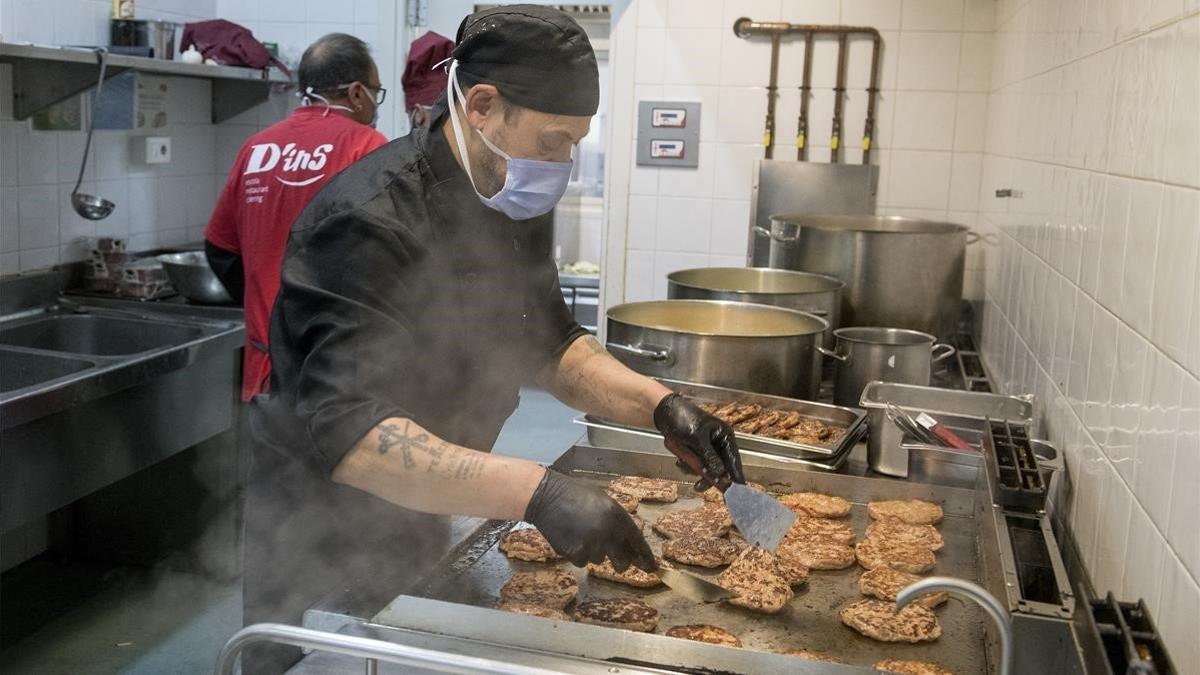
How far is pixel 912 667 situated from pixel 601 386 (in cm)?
82

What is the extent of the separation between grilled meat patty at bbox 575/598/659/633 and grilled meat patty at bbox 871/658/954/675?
0.31m

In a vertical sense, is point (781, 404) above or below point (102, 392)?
above

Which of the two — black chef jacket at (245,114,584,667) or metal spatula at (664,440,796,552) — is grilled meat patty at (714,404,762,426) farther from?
metal spatula at (664,440,796,552)

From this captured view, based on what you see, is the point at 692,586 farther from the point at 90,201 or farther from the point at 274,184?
the point at 90,201

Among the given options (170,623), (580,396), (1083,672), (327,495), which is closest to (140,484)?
(170,623)

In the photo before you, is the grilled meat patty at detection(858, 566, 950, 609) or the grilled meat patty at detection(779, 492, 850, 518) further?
the grilled meat patty at detection(779, 492, 850, 518)

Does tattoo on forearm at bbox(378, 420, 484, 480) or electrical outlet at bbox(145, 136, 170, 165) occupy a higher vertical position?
electrical outlet at bbox(145, 136, 170, 165)

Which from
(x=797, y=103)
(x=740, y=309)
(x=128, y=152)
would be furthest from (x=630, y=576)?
(x=128, y=152)

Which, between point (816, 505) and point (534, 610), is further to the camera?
point (816, 505)

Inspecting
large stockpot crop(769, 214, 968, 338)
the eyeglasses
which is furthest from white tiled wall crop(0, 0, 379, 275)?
large stockpot crop(769, 214, 968, 338)

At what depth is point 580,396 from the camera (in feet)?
6.84

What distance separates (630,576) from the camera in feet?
5.49

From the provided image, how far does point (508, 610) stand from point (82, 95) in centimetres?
329

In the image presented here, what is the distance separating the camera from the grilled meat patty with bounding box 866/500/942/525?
1912mm
